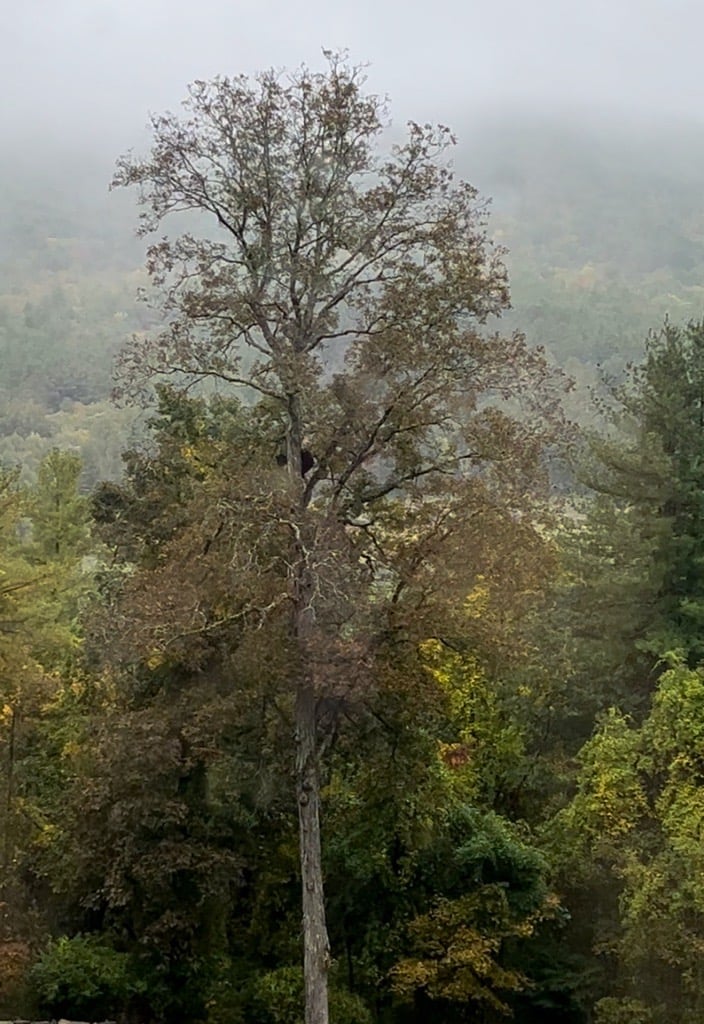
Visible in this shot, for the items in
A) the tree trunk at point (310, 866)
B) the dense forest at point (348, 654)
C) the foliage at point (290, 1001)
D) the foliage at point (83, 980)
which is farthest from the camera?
the foliage at point (83, 980)

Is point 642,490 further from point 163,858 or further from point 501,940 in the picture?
point 163,858

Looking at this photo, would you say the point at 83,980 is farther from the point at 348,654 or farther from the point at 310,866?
the point at 348,654

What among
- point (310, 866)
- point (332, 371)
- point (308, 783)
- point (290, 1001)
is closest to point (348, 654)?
point (308, 783)

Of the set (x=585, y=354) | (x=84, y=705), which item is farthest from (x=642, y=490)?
(x=585, y=354)

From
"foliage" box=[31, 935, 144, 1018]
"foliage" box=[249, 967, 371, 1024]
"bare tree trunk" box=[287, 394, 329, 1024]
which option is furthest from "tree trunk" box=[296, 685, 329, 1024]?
"foliage" box=[31, 935, 144, 1018]

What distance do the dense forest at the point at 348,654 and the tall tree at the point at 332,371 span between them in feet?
0.17

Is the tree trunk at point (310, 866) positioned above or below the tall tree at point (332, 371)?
below

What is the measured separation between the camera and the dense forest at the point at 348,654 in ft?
47.2

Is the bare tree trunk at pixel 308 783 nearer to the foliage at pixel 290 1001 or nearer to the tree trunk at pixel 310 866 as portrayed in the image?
the tree trunk at pixel 310 866

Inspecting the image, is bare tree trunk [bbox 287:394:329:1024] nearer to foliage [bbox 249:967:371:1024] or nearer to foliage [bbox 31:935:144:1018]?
foliage [bbox 249:967:371:1024]

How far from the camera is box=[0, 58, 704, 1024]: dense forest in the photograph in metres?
14.4

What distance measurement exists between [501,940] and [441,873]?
1526 mm

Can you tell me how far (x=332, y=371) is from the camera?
15492mm

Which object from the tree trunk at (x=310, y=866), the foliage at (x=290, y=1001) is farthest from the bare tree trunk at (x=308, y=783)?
the foliage at (x=290, y=1001)
